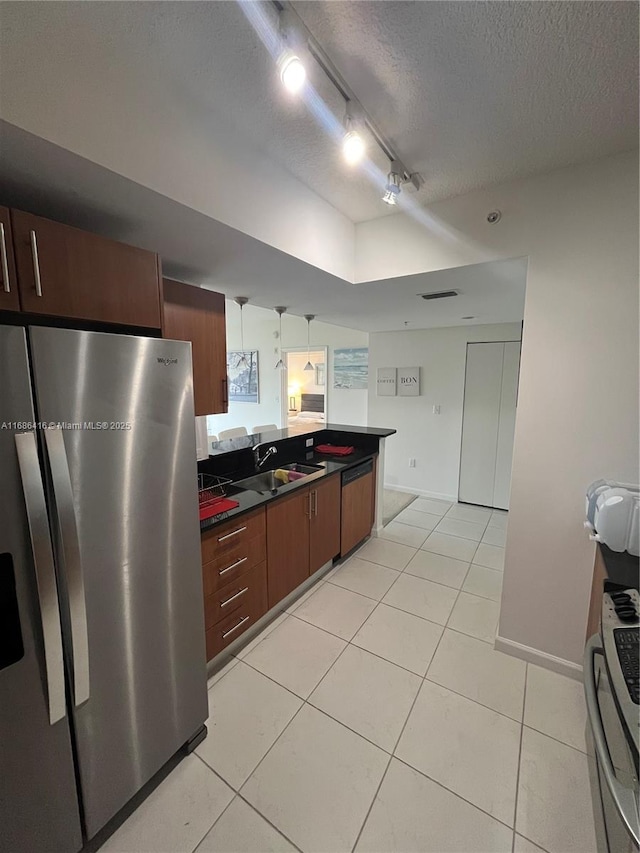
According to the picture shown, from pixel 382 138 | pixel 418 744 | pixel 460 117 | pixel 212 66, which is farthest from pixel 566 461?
pixel 212 66

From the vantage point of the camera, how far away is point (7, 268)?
39.8 inches

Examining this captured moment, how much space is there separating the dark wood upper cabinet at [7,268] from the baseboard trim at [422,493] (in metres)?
4.60

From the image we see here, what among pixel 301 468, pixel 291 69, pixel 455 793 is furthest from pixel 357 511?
pixel 291 69

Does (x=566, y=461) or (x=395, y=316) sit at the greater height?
(x=395, y=316)

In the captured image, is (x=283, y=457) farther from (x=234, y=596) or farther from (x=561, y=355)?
(x=561, y=355)

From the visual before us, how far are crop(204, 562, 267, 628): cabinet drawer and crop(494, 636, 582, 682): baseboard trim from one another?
1.50 meters

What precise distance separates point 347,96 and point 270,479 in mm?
2383

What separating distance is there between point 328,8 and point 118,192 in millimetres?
871

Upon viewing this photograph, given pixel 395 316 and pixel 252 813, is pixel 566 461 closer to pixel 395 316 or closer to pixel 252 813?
pixel 252 813

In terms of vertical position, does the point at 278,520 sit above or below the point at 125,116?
below

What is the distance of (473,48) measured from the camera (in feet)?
3.51

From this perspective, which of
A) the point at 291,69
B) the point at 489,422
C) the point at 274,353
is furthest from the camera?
the point at 274,353

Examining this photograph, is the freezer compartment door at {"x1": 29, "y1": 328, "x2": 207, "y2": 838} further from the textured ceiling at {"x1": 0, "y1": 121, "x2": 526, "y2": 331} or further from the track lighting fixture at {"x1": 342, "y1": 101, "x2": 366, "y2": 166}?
the track lighting fixture at {"x1": 342, "y1": 101, "x2": 366, "y2": 166}

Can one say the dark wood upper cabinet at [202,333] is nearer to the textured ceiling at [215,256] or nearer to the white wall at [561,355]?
the textured ceiling at [215,256]
